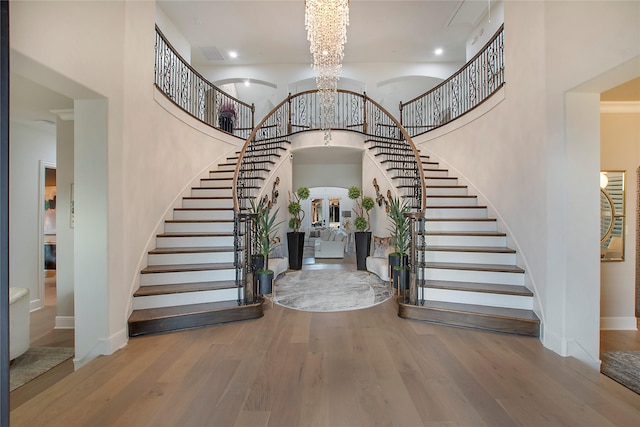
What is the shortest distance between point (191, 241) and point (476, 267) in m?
3.73

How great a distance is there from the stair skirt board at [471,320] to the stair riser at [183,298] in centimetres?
206

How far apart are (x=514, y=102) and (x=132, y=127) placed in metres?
4.26

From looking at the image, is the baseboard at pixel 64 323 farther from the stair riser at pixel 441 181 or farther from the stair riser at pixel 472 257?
the stair riser at pixel 441 181

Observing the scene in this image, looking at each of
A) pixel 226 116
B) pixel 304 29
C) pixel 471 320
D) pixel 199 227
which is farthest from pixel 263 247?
pixel 304 29

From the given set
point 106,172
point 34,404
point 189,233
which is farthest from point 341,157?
point 34,404

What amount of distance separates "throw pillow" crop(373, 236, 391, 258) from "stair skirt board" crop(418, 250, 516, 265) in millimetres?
1683

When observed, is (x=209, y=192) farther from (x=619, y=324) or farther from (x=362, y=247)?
(x=619, y=324)

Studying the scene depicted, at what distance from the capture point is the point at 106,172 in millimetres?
2676

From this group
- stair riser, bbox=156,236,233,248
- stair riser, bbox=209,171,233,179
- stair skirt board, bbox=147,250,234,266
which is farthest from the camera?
stair riser, bbox=209,171,233,179

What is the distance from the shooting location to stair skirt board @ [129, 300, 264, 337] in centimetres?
293

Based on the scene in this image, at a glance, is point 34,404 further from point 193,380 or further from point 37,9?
point 37,9

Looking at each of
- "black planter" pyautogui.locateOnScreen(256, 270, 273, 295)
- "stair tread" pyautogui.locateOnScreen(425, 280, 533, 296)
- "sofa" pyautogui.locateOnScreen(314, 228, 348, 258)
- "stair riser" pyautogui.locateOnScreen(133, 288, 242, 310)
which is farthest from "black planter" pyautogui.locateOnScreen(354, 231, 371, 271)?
"stair riser" pyautogui.locateOnScreen(133, 288, 242, 310)

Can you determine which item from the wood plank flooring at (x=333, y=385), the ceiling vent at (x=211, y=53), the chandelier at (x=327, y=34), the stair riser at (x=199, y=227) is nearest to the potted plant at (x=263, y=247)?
the stair riser at (x=199, y=227)

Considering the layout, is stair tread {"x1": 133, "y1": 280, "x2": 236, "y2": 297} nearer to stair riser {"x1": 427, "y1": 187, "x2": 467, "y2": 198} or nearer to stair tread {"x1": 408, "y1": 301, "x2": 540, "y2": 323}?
stair tread {"x1": 408, "y1": 301, "x2": 540, "y2": 323}
